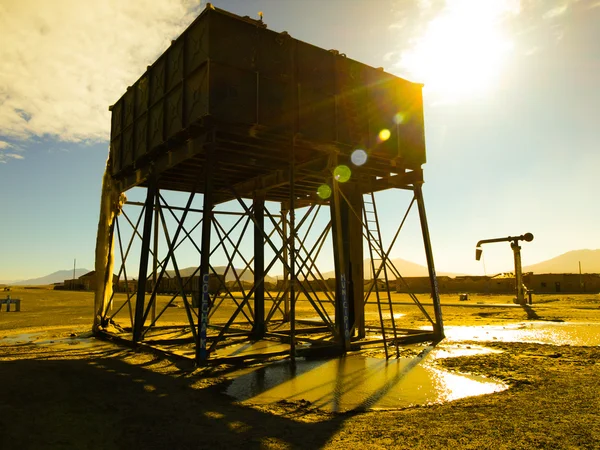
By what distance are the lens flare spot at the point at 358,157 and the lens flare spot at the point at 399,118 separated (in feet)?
6.32

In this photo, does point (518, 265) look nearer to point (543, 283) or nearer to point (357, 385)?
point (357, 385)

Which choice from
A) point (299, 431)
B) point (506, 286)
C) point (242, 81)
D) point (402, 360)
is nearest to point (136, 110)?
point (242, 81)

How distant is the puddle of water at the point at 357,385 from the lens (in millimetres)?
6570

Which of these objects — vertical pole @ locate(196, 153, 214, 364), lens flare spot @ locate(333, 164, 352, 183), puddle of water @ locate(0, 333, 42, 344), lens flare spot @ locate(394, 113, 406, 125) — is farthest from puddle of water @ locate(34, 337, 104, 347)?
lens flare spot @ locate(394, 113, 406, 125)

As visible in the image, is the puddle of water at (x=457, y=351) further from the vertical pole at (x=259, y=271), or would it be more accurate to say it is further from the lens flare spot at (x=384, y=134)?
the lens flare spot at (x=384, y=134)

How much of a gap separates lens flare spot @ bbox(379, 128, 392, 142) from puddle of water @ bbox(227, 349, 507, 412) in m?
6.52

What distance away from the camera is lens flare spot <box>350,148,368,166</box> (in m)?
12.5

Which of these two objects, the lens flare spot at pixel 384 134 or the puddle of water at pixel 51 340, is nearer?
the puddle of water at pixel 51 340

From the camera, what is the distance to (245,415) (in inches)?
233

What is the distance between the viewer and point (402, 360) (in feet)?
32.5

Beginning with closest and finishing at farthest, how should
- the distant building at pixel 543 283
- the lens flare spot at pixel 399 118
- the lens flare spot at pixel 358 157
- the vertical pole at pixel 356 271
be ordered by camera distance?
the lens flare spot at pixel 358 157, the vertical pole at pixel 356 271, the lens flare spot at pixel 399 118, the distant building at pixel 543 283

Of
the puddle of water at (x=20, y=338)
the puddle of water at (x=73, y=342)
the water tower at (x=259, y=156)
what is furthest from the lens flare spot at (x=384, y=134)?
the puddle of water at (x=20, y=338)

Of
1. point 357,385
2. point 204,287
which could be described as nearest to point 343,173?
point 204,287

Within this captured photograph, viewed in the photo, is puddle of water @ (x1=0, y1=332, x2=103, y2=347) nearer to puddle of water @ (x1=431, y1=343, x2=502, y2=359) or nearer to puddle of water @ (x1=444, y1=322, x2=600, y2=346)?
puddle of water @ (x1=431, y1=343, x2=502, y2=359)
